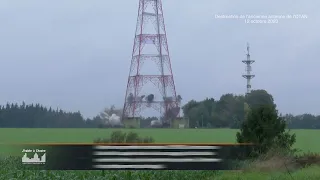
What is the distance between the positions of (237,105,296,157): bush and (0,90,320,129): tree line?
214mm

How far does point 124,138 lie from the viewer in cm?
1133

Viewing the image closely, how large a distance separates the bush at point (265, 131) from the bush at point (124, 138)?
1.81m

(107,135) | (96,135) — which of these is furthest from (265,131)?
(96,135)

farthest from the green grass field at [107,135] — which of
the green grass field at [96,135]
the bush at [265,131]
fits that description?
the bush at [265,131]

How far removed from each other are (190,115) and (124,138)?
1.33 metres

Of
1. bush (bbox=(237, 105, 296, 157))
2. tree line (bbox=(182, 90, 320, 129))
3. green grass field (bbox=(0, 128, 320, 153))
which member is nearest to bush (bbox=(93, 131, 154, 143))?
green grass field (bbox=(0, 128, 320, 153))

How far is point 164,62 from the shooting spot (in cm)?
1155

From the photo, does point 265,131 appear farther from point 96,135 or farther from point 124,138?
point 96,135

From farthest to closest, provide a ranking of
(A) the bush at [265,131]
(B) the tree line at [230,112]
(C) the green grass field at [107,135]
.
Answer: (A) the bush at [265,131] → (B) the tree line at [230,112] → (C) the green grass field at [107,135]

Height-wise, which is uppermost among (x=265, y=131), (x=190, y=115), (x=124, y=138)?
(x=190, y=115)

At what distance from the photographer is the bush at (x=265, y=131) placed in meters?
11.7

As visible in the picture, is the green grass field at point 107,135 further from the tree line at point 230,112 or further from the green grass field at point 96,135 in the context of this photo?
the tree line at point 230,112

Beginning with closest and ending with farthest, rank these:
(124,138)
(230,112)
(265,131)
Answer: (124,138) < (230,112) < (265,131)

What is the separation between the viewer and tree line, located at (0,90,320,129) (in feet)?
37.2
